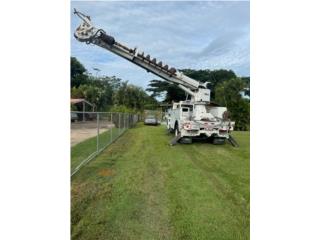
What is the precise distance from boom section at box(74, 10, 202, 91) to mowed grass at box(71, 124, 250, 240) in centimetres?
149

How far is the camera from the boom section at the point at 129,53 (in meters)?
2.71

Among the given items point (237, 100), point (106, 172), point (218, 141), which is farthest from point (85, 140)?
point (218, 141)

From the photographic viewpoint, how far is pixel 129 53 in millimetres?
4766

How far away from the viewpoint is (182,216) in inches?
99.7

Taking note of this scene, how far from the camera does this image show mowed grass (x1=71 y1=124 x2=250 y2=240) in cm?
228

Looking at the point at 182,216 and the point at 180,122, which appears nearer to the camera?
the point at 182,216

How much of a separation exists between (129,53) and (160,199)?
254 centimetres

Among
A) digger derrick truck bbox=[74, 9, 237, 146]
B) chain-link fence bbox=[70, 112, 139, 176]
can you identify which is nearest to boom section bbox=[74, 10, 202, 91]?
digger derrick truck bbox=[74, 9, 237, 146]

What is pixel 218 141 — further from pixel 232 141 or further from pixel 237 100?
pixel 237 100
